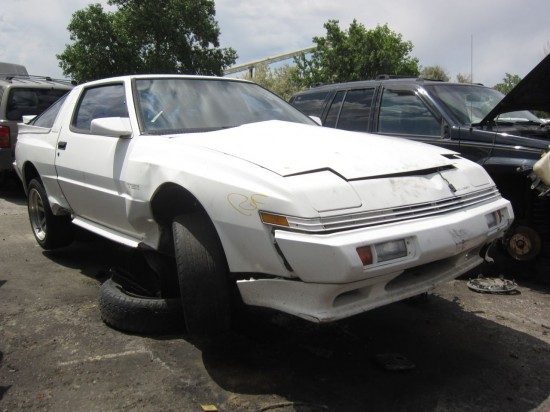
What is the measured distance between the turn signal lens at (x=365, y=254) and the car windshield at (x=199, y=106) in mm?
1615

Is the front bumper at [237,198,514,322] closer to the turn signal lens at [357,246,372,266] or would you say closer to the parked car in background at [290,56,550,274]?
the turn signal lens at [357,246,372,266]

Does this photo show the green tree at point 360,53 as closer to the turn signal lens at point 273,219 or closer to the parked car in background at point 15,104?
the parked car in background at point 15,104

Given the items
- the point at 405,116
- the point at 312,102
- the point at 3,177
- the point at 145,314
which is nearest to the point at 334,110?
the point at 312,102

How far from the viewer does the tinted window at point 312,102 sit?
6.48 metres

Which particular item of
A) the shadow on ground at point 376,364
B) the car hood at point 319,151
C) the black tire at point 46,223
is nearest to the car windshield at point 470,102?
the car hood at point 319,151

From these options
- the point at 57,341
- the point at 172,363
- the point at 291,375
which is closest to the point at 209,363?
the point at 172,363

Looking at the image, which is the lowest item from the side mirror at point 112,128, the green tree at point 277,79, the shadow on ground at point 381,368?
the shadow on ground at point 381,368

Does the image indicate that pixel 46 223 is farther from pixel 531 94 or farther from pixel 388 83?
pixel 531 94

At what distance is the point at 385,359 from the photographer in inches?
121

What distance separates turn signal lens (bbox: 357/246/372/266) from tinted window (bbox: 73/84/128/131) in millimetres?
2208

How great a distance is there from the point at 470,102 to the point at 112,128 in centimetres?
364

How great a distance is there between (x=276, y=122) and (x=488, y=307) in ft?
7.07

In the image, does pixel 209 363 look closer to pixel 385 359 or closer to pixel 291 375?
pixel 291 375

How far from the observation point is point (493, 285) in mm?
4520
